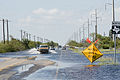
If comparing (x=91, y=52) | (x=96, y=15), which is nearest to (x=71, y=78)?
(x=91, y=52)

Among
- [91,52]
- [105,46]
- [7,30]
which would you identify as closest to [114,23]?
[91,52]

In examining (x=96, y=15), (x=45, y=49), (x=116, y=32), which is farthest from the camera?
(x=96, y=15)

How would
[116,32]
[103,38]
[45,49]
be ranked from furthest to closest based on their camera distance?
1. [103,38]
2. [45,49]
3. [116,32]

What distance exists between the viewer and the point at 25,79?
16875mm

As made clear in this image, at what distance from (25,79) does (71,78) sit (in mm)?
2608

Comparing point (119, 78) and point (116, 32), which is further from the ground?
point (116, 32)

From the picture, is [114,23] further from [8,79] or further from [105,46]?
[105,46]

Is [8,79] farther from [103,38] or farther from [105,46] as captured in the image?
[103,38]

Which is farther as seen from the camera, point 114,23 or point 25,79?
point 114,23

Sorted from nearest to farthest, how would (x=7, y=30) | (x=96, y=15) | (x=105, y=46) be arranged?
(x=96, y=15) < (x=7, y=30) < (x=105, y=46)

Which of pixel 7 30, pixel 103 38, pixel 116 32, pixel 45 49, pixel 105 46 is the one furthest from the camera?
pixel 103 38

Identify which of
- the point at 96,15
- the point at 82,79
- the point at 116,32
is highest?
the point at 96,15

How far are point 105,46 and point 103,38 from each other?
13005mm

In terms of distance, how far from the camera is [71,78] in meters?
17.4
